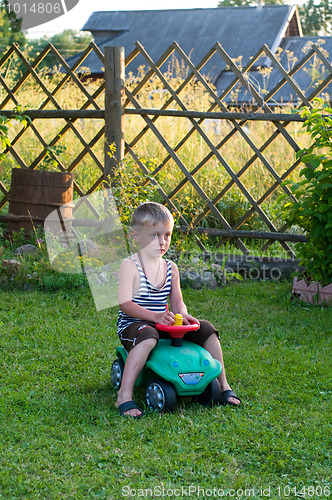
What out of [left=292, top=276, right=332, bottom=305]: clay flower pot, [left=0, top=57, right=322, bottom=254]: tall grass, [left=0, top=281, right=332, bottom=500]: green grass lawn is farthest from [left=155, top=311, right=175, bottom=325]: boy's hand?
[left=0, top=57, right=322, bottom=254]: tall grass

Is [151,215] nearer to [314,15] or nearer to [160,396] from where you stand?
[160,396]

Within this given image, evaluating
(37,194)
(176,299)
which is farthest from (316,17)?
(176,299)

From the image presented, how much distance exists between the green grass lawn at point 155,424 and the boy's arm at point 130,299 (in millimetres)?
397

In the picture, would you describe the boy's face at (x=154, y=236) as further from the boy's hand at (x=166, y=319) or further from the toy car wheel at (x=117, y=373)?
the toy car wheel at (x=117, y=373)

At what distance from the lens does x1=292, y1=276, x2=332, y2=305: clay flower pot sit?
13.7 ft

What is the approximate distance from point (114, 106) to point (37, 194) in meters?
1.10

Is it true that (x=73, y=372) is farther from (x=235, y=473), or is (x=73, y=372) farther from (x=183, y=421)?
(x=235, y=473)

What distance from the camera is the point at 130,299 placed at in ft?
8.57

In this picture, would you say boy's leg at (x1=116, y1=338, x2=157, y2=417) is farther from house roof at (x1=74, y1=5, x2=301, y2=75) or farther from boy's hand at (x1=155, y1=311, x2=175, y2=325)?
house roof at (x1=74, y1=5, x2=301, y2=75)

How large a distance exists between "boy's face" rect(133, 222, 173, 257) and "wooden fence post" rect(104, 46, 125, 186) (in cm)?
268

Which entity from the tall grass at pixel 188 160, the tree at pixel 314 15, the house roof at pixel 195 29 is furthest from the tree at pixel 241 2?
the tall grass at pixel 188 160

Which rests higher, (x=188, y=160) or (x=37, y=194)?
(x=188, y=160)

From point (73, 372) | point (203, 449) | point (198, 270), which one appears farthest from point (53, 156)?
point (203, 449)

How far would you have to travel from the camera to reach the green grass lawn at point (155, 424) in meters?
1.91
